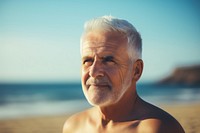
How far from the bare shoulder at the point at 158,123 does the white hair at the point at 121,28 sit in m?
0.30

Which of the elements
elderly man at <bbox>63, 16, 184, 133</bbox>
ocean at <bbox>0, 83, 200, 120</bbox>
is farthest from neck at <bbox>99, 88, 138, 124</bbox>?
ocean at <bbox>0, 83, 200, 120</bbox>

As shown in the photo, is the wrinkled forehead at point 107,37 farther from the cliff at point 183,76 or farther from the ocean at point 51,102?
the cliff at point 183,76

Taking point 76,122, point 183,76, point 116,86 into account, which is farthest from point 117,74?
point 183,76

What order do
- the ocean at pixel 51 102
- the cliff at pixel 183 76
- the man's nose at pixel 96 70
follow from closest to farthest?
the man's nose at pixel 96 70 → the ocean at pixel 51 102 → the cliff at pixel 183 76

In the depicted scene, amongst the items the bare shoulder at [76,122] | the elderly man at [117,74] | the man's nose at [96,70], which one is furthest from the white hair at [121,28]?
the bare shoulder at [76,122]

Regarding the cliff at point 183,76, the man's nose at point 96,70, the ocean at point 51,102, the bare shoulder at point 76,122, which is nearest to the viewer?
the man's nose at point 96,70

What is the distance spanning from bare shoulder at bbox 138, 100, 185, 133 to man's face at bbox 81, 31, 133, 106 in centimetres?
18

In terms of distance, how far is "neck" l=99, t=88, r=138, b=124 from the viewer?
186cm

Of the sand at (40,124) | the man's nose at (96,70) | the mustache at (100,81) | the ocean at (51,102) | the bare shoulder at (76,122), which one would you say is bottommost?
the ocean at (51,102)

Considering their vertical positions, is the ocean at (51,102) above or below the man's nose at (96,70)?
below

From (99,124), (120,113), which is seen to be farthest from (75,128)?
(120,113)

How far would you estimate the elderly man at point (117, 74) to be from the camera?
5.70ft

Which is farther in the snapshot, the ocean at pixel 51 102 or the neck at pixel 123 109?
the ocean at pixel 51 102

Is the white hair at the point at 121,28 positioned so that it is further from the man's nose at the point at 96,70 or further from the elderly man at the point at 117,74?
the man's nose at the point at 96,70
